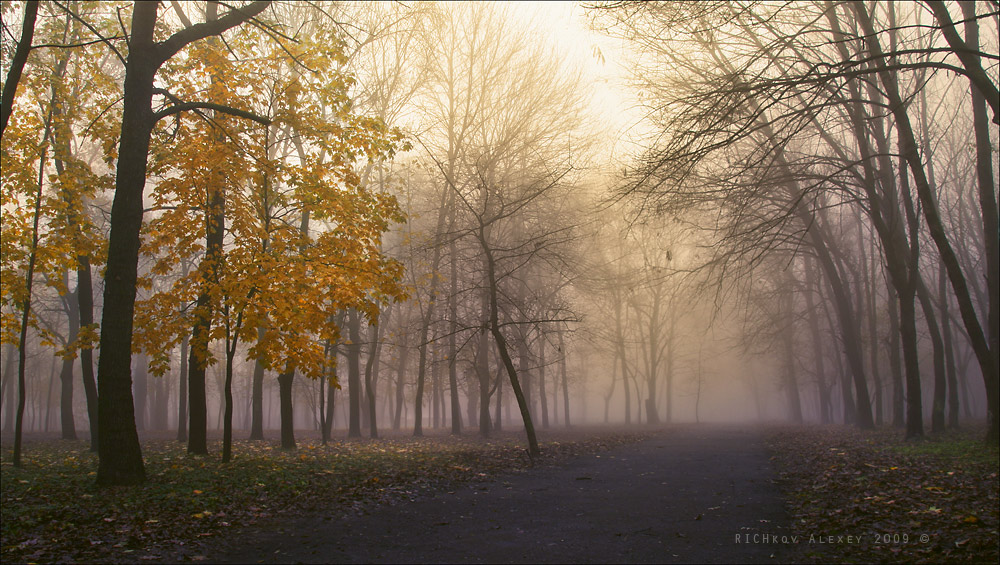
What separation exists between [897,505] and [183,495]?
8680 mm

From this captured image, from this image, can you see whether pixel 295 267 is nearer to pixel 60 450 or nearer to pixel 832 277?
pixel 60 450

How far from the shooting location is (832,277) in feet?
65.3

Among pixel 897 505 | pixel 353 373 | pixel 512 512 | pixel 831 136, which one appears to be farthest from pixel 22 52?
pixel 831 136

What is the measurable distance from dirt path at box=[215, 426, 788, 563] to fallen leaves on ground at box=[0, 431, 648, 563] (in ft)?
2.30

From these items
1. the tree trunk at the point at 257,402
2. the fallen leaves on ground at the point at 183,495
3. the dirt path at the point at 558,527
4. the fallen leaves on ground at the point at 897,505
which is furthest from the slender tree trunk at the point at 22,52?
the tree trunk at the point at 257,402

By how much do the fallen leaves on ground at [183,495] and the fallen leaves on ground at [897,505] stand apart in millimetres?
5176

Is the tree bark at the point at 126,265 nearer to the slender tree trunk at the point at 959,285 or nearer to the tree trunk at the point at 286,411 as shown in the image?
the tree trunk at the point at 286,411

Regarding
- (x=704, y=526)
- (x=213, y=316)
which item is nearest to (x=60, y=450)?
(x=213, y=316)

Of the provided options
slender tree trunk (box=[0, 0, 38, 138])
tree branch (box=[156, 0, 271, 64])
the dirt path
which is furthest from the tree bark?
the dirt path

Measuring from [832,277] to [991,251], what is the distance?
25.8ft

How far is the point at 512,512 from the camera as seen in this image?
736 centimetres

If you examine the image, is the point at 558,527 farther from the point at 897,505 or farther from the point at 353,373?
the point at 353,373

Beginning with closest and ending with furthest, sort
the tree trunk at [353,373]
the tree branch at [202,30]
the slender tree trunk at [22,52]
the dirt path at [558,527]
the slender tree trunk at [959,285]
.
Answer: the dirt path at [558,527]
the slender tree trunk at [22,52]
the tree branch at [202,30]
the slender tree trunk at [959,285]
the tree trunk at [353,373]

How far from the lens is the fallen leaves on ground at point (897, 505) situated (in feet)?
16.9
